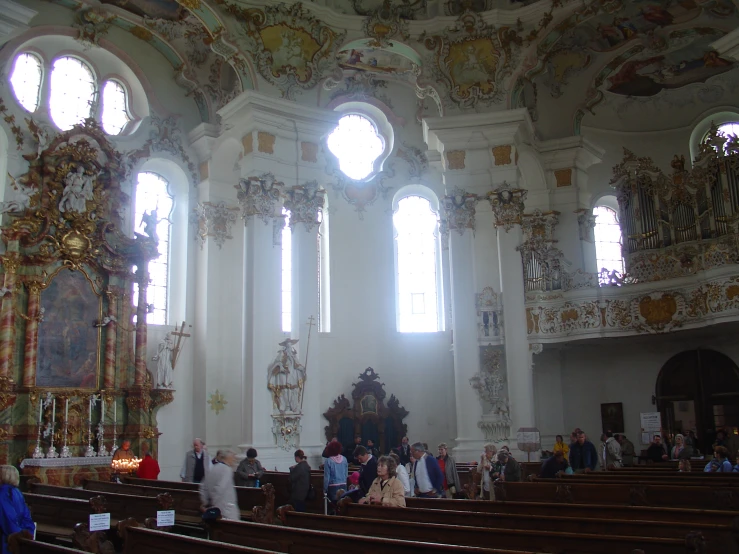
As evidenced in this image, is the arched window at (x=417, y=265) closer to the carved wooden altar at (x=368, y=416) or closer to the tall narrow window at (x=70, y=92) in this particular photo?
the carved wooden altar at (x=368, y=416)

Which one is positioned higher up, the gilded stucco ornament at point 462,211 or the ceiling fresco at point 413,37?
the ceiling fresco at point 413,37

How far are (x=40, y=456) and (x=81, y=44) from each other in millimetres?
10947

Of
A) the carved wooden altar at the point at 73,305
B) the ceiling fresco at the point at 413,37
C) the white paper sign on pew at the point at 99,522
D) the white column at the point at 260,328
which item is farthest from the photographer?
the ceiling fresco at the point at 413,37

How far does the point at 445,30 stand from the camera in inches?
844

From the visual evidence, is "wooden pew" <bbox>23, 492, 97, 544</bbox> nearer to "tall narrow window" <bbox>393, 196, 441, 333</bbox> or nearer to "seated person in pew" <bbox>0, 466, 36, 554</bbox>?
"seated person in pew" <bbox>0, 466, 36, 554</bbox>

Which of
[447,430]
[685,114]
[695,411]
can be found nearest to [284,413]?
[447,430]

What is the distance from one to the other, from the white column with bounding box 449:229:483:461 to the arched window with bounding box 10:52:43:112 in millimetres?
11470

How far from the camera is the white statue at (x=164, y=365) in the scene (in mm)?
19609

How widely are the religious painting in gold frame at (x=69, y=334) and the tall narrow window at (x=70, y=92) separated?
4.38 meters

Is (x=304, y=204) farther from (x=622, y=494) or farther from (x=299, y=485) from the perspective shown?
(x=622, y=494)

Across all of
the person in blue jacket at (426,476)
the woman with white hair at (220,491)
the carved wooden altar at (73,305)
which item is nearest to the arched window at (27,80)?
the carved wooden altar at (73,305)

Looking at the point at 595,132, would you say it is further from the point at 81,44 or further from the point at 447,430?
the point at 81,44

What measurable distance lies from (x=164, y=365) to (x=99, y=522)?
1177 cm

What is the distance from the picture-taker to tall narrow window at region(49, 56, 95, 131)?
2028cm
